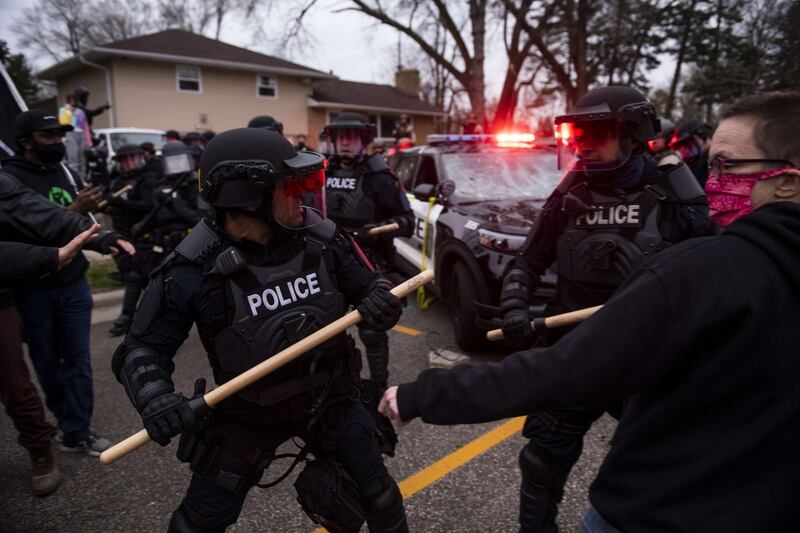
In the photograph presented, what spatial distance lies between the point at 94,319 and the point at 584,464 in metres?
5.62

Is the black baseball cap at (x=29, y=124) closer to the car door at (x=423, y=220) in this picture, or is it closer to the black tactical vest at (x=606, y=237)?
the black tactical vest at (x=606, y=237)

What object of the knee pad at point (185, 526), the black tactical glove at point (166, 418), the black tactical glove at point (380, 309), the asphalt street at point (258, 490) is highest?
the black tactical glove at point (380, 309)

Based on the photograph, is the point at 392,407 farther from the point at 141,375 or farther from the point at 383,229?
the point at 383,229

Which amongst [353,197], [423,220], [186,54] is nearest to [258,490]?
[353,197]

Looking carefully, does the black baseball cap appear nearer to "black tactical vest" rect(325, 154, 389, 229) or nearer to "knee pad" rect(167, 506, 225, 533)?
"black tactical vest" rect(325, 154, 389, 229)

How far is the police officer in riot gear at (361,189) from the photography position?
3.98m

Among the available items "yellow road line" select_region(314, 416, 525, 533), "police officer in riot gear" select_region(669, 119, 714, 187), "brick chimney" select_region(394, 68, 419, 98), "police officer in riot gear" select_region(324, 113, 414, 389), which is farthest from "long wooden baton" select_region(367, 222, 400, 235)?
"brick chimney" select_region(394, 68, 419, 98)

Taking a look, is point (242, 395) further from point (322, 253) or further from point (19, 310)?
point (19, 310)

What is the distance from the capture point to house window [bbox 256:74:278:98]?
22405 millimetres

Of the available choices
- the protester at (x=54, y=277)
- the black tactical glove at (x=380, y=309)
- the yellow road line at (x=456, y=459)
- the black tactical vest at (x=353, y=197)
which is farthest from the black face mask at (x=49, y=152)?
the yellow road line at (x=456, y=459)

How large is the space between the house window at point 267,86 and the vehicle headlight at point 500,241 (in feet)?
68.1

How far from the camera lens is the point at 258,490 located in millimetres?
2912

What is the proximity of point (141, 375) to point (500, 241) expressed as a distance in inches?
119

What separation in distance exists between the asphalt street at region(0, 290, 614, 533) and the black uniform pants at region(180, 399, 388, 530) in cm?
78
